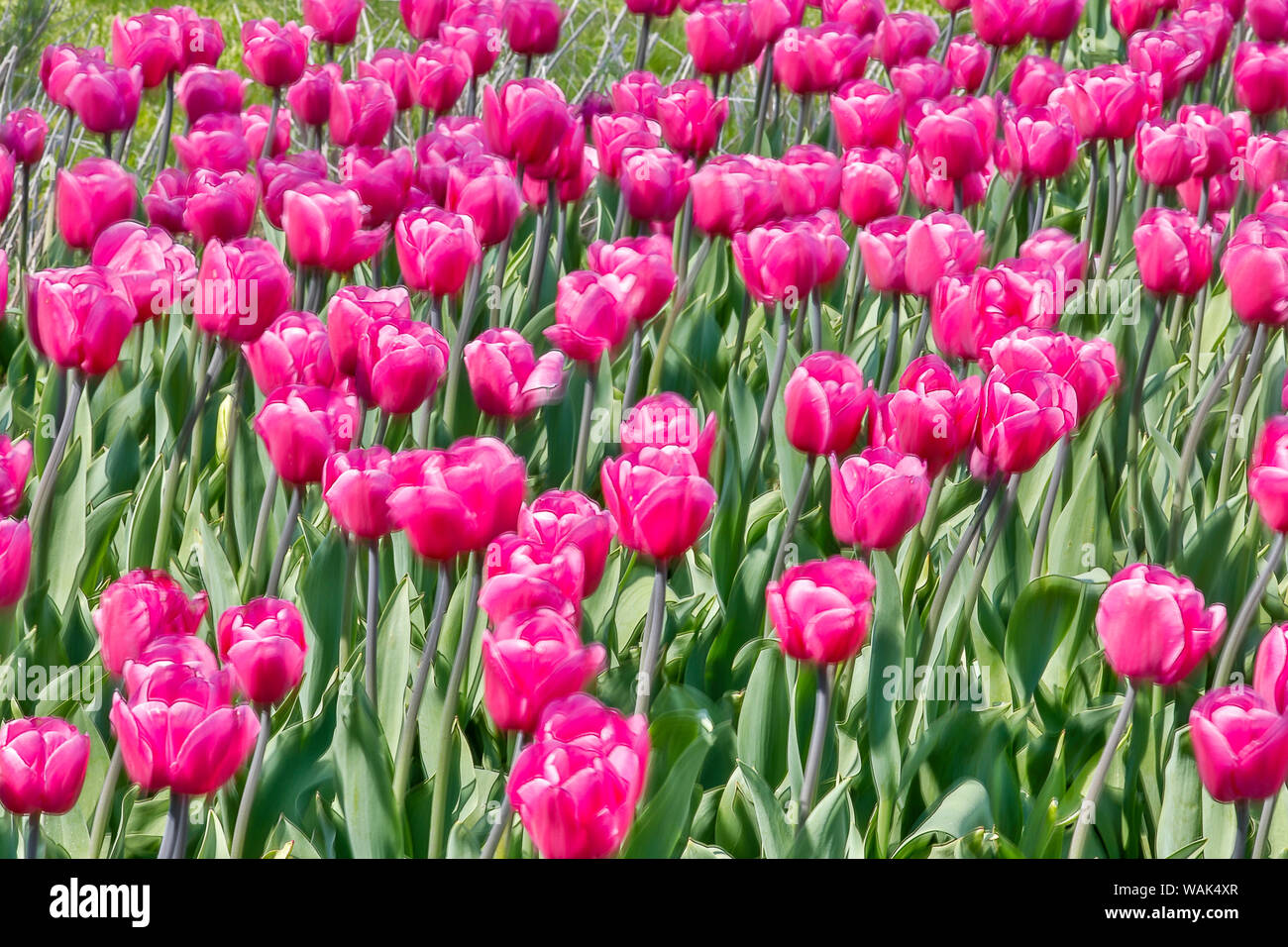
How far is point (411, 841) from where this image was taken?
1681mm

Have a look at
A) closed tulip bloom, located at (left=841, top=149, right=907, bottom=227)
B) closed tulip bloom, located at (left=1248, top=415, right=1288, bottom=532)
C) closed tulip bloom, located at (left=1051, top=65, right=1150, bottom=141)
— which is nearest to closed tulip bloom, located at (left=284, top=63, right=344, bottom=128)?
closed tulip bloom, located at (left=841, top=149, right=907, bottom=227)

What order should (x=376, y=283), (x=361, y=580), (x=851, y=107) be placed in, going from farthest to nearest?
(x=851, y=107)
(x=376, y=283)
(x=361, y=580)

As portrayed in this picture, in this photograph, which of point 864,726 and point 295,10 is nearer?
point 864,726

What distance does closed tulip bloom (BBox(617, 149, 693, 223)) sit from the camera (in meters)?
2.70

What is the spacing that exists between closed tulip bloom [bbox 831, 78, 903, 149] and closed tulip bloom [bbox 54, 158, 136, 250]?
144 centimetres

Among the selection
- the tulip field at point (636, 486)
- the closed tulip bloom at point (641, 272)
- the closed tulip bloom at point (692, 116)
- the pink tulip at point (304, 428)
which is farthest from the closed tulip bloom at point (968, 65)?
the pink tulip at point (304, 428)

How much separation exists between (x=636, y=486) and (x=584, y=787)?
455mm

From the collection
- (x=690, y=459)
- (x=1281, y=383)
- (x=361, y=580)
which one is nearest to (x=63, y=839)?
(x=361, y=580)

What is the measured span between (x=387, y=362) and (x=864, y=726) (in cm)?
76

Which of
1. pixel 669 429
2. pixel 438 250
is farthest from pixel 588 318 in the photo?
pixel 669 429

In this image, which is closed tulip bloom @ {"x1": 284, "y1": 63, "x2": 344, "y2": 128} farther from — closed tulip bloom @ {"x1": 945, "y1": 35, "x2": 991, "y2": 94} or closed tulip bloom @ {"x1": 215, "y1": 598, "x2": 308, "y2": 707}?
closed tulip bloom @ {"x1": 215, "y1": 598, "x2": 308, "y2": 707}

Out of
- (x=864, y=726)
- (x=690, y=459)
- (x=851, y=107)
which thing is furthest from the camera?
(x=851, y=107)
